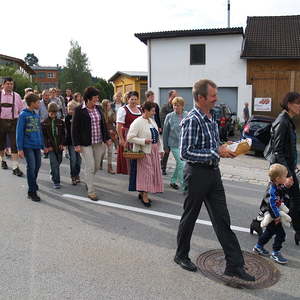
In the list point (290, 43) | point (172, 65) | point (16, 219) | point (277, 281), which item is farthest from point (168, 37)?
point (277, 281)

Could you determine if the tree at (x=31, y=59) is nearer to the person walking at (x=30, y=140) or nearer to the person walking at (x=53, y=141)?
the person walking at (x=53, y=141)

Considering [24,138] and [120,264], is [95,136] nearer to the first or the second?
[24,138]

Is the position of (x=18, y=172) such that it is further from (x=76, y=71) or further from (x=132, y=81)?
(x=76, y=71)

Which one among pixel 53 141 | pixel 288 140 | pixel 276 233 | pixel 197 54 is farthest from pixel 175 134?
pixel 197 54

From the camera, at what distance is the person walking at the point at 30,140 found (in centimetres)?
614

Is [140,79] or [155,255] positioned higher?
[140,79]

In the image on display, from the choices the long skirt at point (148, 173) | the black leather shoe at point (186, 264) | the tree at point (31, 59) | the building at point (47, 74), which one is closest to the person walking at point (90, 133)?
the long skirt at point (148, 173)

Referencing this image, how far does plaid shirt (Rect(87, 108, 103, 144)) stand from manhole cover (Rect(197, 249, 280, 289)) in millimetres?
2862

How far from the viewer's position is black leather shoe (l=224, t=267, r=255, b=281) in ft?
11.5

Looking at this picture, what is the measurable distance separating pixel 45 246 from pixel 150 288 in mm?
1535

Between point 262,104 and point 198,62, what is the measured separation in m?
5.33

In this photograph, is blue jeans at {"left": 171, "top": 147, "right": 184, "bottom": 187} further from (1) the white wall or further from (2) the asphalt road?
(1) the white wall

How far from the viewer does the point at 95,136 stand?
6.17 m

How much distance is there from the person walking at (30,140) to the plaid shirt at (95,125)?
0.98 m
